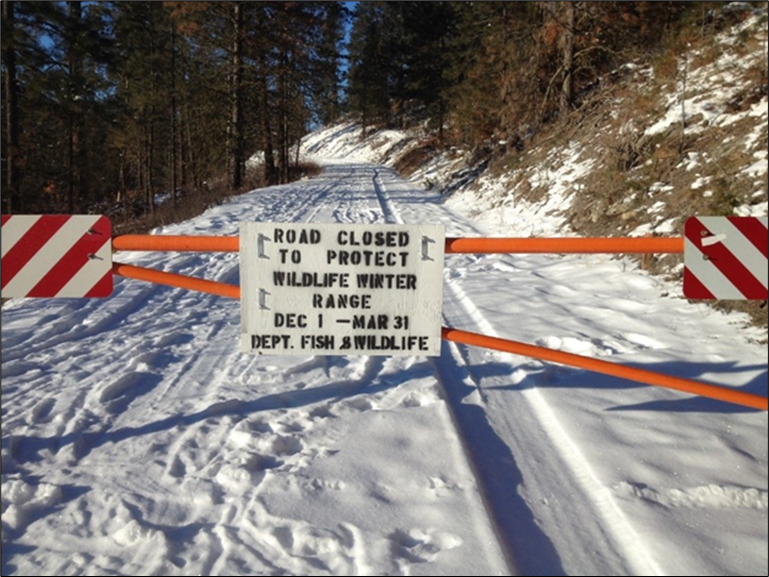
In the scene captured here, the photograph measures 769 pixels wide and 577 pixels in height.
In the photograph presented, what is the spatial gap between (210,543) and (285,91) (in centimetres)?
1910

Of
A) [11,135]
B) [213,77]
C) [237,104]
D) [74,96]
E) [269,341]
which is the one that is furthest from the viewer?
[237,104]

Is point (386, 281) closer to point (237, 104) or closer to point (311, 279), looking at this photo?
point (311, 279)

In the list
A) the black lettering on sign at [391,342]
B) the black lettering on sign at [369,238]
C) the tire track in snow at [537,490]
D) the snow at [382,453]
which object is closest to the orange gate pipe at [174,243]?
the black lettering on sign at [369,238]

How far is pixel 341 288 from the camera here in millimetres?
3008

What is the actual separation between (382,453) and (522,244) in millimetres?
1422

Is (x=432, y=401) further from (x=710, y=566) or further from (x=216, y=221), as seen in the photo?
(x=216, y=221)

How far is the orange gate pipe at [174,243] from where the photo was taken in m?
3.07

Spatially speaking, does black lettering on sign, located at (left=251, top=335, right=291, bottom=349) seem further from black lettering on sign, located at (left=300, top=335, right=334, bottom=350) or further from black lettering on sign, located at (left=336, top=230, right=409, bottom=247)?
black lettering on sign, located at (left=336, top=230, right=409, bottom=247)

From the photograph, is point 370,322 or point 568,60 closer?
point 370,322

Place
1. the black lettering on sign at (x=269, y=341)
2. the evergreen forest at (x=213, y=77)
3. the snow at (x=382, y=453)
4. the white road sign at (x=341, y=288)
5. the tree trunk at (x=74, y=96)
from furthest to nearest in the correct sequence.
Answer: the evergreen forest at (x=213, y=77), the tree trunk at (x=74, y=96), the black lettering on sign at (x=269, y=341), the white road sign at (x=341, y=288), the snow at (x=382, y=453)

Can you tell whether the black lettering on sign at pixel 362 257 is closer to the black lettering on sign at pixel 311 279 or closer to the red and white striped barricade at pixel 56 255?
the black lettering on sign at pixel 311 279

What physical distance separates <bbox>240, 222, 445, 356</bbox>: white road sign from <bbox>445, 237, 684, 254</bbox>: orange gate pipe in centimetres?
21

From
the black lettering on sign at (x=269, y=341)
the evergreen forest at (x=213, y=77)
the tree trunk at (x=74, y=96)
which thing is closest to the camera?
the black lettering on sign at (x=269, y=341)

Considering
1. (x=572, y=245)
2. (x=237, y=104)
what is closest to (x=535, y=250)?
(x=572, y=245)
